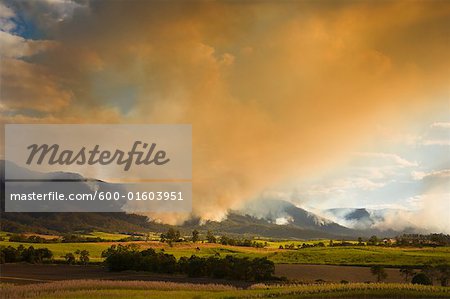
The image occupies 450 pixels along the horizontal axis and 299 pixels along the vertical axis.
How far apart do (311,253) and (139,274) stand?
53.3 feet

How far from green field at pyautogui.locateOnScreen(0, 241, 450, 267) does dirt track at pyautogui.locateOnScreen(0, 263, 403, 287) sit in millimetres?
2089

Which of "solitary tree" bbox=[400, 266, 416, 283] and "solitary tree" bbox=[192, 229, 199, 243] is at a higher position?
"solitary tree" bbox=[192, 229, 199, 243]

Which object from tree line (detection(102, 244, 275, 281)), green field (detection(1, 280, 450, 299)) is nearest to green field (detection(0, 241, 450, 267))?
tree line (detection(102, 244, 275, 281))

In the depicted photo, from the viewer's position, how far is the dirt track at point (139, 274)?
85.3 feet

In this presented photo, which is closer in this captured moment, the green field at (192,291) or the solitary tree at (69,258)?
the green field at (192,291)

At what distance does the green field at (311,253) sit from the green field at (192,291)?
9840mm

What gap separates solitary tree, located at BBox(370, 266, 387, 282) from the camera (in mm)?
30547

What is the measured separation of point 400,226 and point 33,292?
35.6 meters

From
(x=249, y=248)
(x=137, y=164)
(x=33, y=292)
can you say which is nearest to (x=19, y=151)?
(x=137, y=164)

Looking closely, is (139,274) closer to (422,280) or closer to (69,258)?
(69,258)

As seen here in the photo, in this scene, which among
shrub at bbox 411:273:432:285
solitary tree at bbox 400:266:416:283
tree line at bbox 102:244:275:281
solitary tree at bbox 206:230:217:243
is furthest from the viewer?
solitary tree at bbox 206:230:217:243

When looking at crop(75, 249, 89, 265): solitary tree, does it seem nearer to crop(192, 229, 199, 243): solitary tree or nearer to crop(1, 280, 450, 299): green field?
crop(192, 229, 199, 243): solitary tree

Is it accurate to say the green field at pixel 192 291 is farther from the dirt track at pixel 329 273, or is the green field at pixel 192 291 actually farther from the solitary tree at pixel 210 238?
the solitary tree at pixel 210 238

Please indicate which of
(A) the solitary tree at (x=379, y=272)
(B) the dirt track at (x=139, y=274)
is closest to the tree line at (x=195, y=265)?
(B) the dirt track at (x=139, y=274)
